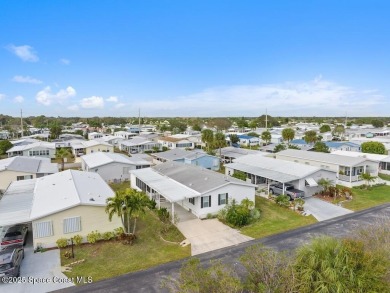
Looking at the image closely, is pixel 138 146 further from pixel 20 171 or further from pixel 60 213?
pixel 60 213

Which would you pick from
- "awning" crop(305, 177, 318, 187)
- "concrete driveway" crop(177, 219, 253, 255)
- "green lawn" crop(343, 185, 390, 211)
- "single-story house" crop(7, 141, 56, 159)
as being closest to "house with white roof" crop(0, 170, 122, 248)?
"concrete driveway" crop(177, 219, 253, 255)

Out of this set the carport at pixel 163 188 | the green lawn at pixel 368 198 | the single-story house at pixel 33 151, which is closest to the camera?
the carport at pixel 163 188

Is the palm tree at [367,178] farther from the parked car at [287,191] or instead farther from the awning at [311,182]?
the parked car at [287,191]

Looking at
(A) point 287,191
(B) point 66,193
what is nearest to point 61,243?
(B) point 66,193

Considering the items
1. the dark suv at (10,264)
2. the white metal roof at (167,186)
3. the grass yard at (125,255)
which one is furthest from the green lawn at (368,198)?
the dark suv at (10,264)

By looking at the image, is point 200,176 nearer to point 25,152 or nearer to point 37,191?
point 37,191
